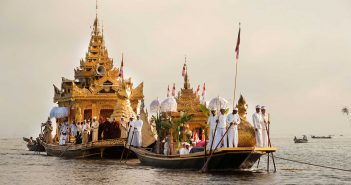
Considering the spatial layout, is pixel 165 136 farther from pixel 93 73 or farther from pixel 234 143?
pixel 93 73

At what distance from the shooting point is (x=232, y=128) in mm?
21516

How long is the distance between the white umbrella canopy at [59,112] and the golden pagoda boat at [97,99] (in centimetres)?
27

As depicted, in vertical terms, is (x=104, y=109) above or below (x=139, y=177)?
above

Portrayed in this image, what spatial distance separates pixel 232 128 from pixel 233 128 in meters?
0.03

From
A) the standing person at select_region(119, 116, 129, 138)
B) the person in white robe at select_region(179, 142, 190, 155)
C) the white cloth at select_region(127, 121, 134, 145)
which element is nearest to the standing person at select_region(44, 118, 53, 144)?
the standing person at select_region(119, 116, 129, 138)

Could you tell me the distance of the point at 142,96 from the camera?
4428 centimetres

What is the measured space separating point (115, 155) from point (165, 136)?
8636mm

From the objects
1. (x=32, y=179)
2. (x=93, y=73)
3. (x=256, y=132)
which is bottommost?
(x=32, y=179)

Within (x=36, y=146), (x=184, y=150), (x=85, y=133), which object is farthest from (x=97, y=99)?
(x=184, y=150)

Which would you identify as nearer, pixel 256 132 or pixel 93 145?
pixel 256 132

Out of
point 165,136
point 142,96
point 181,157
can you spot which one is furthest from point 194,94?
point 181,157

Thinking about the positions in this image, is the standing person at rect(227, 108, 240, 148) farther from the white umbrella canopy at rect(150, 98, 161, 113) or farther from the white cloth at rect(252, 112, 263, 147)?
the white umbrella canopy at rect(150, 98, 161, 113)

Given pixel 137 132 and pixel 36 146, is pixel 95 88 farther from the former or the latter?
pixel 137 132

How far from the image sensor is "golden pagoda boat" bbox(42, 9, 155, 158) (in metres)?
34.1
